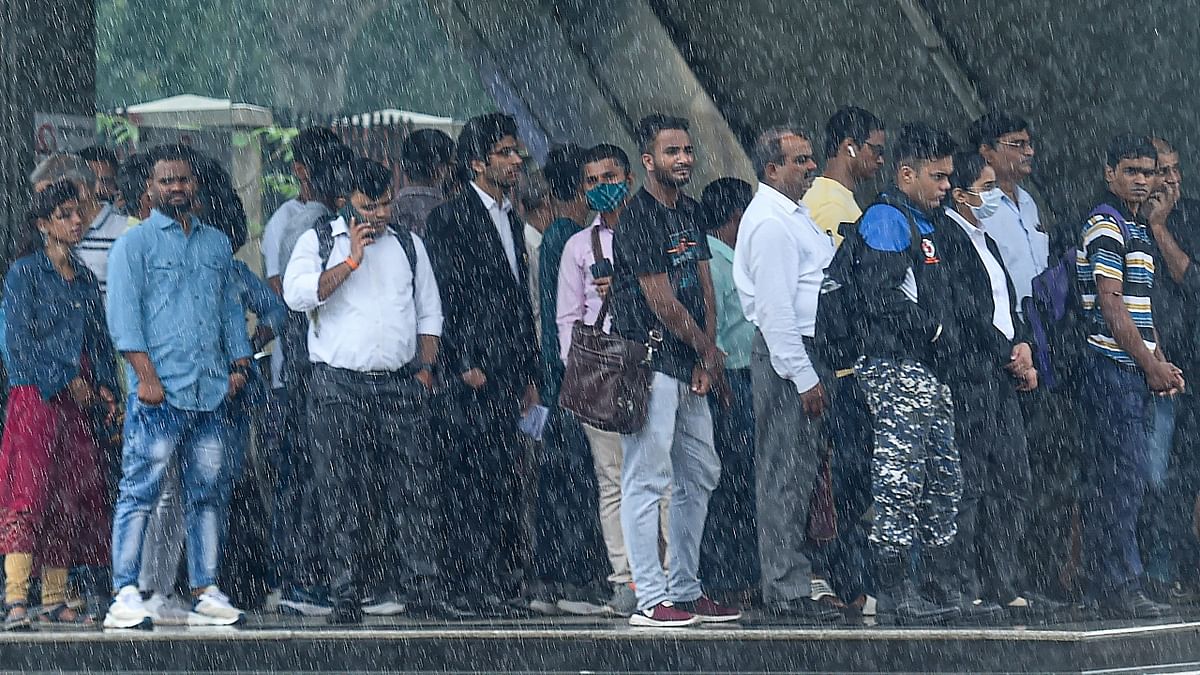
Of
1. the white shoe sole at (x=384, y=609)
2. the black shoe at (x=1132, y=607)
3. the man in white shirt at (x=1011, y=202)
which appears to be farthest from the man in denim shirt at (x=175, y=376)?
the black shoe at (x=1132, y=607)

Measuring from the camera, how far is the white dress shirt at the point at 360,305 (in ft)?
29.2

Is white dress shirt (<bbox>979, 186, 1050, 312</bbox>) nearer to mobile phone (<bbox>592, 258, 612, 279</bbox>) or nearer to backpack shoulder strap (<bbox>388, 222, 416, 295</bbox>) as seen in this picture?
mobile phone (<bbox>592, 258, 612, 279</bbox>)

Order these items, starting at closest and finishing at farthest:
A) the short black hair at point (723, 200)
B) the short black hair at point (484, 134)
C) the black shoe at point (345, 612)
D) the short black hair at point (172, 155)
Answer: the black shoe at point (345, 612)
the short black hair at point (172, 155)
the short black hair at point (484, 134)
the short black hair at point (723, 200)

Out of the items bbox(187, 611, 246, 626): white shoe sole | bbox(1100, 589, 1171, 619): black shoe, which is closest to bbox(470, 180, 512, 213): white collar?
bbox(187, 611, 246, 626): white shoe sole

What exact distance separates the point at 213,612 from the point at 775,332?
2.51 m

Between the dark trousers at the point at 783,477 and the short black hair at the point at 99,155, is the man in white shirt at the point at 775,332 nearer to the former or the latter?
the dark trousers at the point at 783,477

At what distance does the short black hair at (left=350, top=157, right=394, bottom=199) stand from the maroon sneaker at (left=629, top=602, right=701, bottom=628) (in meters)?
2.03

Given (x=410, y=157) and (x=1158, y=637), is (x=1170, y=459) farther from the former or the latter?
(x=410, y=157)

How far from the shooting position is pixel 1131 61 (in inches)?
464

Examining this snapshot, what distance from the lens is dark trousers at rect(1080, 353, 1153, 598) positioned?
29.8 ft

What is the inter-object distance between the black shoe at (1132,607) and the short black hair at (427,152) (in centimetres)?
337

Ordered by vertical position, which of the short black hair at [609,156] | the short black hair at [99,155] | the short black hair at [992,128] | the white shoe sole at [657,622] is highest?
the short black hair at [99,155]

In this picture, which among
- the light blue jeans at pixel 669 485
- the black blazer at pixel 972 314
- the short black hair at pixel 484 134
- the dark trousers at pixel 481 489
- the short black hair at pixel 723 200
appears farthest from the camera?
the short black hair at pixel 723 200

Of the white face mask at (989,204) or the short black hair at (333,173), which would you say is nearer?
the short black hair at (333,173)
